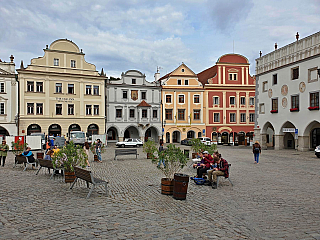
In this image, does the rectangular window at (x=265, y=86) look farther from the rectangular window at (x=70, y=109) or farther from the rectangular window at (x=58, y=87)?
the rectangular window at (x=58, y=87)

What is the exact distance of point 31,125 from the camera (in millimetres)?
38312

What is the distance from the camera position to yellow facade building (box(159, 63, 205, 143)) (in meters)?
47.1

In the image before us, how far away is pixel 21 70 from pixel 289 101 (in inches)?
1300

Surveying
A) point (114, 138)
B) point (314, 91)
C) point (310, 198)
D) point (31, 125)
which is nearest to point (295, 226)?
point (310, 198)

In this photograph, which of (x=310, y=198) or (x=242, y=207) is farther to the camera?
(x=310, y=198)

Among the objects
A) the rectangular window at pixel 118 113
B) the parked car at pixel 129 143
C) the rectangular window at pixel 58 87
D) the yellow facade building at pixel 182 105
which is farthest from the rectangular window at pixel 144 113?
the rectangular window at pixel 58 87

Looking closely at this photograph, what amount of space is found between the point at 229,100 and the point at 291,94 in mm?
17619

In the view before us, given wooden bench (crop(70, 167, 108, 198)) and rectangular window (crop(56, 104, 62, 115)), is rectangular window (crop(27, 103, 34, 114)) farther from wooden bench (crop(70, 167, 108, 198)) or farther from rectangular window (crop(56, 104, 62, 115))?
wooden bench (crop(70, 167, 108, 198))

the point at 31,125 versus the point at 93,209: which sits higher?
the point at 31,125

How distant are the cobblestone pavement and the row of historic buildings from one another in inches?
1163

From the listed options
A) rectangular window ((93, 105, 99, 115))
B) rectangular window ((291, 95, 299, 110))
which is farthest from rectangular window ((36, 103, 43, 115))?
rectangular window ((291, 95, 299, 110))

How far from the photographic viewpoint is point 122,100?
44625 mm

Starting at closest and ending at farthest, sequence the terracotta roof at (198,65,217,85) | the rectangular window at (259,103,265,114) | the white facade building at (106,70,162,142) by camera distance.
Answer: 1. the rectangular window at (259,103,265,114)
2. the white facade building at (106,70,162,142)
3. the terracotta roof at (198,65,217,85)

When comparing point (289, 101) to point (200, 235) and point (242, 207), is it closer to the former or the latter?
point (242, 207)
